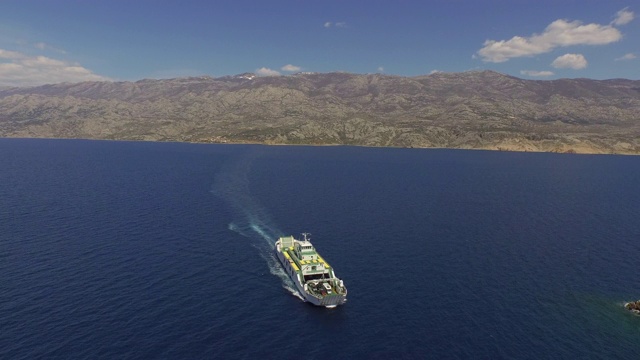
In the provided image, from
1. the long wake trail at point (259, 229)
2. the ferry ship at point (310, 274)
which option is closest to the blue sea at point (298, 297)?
the long wake trail at point (259, 229)

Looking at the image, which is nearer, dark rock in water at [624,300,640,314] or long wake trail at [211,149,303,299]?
dark rock in water at [624,300,640,314]

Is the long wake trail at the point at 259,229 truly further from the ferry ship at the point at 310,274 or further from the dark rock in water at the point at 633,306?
the dark rock in water at the point at 633,306

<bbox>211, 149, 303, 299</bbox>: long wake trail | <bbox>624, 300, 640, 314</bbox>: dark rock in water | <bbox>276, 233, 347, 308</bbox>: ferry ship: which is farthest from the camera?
<bbox>211, 149, 303, 299</bbox>: long wake trail

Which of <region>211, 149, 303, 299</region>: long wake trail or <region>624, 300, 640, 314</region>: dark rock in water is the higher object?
<region>211, 149, 303, 299</region>: long wake trail

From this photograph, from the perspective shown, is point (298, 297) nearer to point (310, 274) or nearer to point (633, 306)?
point (310, 274)

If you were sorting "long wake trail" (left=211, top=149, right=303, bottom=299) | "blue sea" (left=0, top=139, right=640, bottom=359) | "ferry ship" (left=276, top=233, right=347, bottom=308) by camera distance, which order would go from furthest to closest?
1. "long wake trail" (left=211, top=149, right=303, bottom=299)
2. "ferry ship" (left=276, top=233, right=347, bottom=308)
3. "blue sea" (left=0, top=139, right=640, bottom=359)

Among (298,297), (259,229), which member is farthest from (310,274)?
(259,229)

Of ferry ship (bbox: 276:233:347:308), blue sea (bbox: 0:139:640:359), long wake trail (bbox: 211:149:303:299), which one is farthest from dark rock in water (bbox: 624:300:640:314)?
long wake trail (bbox: 211:149:303:299)

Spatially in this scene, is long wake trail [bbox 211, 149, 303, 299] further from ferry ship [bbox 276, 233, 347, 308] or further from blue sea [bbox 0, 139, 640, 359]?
ferry ship [bbox 276, 233, 347, 308]

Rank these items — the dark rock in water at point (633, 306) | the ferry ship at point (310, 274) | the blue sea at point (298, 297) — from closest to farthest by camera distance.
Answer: the blue sea at point (298, 297) → the ferry ship at point (310, 274) → the dark rock in water at point (633, 306)
